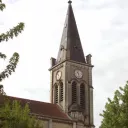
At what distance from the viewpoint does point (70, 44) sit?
186 ft

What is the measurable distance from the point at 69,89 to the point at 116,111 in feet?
94.5

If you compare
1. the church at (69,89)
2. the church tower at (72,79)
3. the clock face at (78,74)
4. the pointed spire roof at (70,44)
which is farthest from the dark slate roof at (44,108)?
the pointed spire roof at (70,44)

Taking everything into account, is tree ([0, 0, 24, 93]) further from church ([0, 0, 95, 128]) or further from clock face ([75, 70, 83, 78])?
clock face ([75, 70, 83, 78])

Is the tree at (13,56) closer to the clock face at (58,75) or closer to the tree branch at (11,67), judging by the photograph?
the tree branch at (11,67)

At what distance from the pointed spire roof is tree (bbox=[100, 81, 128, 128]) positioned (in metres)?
30.4

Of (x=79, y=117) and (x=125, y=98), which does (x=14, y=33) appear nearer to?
(x=125, y=98)

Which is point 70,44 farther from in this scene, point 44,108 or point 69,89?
point 44,108

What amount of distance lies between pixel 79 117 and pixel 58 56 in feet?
34.8

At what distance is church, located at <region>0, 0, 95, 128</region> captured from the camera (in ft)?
166

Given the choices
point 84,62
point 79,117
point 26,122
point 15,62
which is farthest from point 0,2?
point 84,62

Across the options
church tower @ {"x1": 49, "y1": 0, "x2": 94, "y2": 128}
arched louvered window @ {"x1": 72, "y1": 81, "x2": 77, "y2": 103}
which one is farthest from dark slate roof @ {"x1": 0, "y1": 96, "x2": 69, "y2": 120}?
arched louvered window @ {"x1": 72, "y1": 81, "x2": 77, "y2": 103}

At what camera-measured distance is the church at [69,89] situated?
50562 mm

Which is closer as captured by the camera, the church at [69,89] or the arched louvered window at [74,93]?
the church at [69,89]

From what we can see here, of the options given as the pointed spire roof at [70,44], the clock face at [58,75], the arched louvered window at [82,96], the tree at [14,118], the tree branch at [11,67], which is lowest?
the tree at [14,118]
